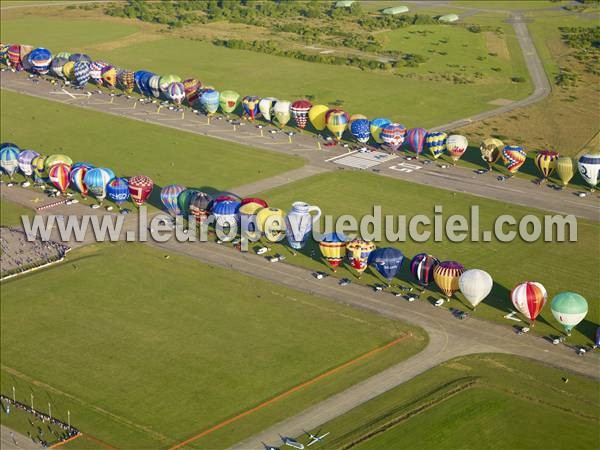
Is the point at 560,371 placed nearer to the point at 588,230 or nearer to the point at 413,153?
the point at 588,230

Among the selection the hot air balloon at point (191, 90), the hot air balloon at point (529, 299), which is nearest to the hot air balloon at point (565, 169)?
the hot air balloon at point (529, 299)

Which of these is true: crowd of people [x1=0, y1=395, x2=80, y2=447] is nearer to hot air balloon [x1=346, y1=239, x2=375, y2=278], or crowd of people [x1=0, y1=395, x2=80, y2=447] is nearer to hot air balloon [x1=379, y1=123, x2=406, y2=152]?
hot air balloon [x1=346, y1=239, x2=375, y2=278]

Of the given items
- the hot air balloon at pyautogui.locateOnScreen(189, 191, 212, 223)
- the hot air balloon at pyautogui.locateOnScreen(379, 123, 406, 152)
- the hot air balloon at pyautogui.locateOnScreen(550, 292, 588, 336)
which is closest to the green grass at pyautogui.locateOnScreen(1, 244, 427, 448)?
the hot air balloon at pyautogui.locateOnScreen(189, 191, 212, 223)

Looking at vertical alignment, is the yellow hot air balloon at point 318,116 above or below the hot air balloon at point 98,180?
above

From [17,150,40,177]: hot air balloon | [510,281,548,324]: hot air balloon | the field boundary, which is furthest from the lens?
[17,150,40,177]: hot air balloon

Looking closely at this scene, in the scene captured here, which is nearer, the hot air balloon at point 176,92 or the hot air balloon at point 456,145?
the hot air balloon at point 456,145

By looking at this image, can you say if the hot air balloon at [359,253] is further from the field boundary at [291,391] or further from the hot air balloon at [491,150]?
the hot air balloon at [491,150]
